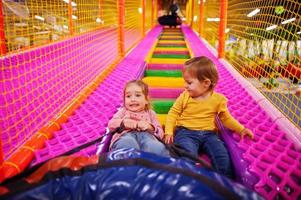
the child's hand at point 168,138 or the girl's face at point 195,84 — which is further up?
the girl's face at point 195,84

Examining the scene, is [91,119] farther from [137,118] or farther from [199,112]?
[199,112]

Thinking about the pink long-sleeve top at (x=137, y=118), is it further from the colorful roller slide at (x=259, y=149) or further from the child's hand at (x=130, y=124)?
the colorful roller slide at (x=259, y=149)

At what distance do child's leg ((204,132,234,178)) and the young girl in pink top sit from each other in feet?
0.92

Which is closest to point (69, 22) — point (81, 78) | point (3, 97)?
point (81, 78)

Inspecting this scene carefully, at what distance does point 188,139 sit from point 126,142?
0.40 metres

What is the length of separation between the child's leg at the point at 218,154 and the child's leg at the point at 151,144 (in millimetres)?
293

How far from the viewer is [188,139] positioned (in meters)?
1.79

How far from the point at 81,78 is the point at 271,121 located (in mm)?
1851

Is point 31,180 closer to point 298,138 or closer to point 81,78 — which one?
point 298,138

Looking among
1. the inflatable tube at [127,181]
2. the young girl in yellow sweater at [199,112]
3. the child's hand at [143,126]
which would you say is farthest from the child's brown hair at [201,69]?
the inflatable tube at [127,181]

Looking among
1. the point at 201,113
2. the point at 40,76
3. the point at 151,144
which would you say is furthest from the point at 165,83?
the point at 151,144

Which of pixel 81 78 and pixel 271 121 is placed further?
pixel 81 78

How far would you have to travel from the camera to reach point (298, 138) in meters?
1.78

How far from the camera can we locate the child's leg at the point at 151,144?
1533 mm
